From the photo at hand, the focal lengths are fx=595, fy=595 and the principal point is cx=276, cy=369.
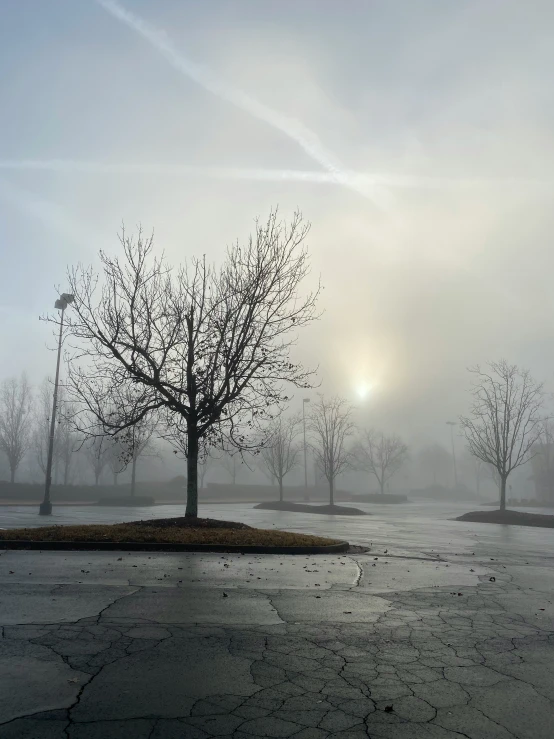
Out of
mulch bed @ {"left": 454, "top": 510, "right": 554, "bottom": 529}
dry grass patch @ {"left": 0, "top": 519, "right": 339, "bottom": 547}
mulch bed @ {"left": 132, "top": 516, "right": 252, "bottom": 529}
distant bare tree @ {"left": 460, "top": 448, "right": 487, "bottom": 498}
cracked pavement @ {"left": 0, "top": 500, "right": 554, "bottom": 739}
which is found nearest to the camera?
cracked pavement @ {"left": 0, "top": 500, "right": 554, "bottom": 739}

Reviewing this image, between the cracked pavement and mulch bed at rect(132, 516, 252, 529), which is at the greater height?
mulch bed at rect(132, 516, 252, 529)

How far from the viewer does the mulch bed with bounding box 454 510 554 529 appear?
90.2 ft

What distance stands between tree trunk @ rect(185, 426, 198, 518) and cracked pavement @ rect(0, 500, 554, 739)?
7810 mm

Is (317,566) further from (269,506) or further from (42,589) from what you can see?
(269,506)

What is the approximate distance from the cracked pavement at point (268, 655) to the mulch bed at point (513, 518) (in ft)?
64.5

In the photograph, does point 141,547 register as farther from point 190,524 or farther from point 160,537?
point 190,524

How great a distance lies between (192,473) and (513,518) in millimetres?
18573

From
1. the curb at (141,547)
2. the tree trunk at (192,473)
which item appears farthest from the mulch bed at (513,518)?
the curb at (141,547)

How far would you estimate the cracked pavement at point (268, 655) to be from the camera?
3977mm

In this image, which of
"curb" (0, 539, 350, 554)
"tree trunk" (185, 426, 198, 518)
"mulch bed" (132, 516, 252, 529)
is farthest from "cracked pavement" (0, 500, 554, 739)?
"tree trunk" (185, 426, 198, 518)

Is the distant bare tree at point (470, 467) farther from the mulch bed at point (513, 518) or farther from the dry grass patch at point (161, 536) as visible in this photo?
the dry grass patch at point (161, 536)

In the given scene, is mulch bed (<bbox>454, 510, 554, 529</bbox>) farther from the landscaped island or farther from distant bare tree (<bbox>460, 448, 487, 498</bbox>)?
distant bare tree (<bbox>460, 448, 487, 498</bbox>)

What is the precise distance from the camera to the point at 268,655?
5324 mm

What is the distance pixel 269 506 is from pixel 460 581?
31.1m
